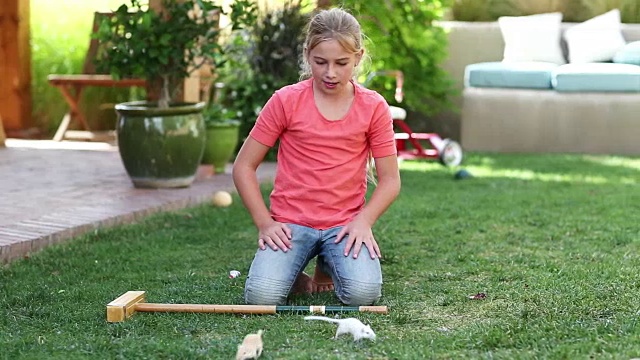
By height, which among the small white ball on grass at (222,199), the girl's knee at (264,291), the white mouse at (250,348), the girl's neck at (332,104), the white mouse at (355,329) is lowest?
the small white ball on grass at (222,199)

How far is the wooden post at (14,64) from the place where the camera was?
784 cm

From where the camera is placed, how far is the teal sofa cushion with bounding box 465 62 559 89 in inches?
303

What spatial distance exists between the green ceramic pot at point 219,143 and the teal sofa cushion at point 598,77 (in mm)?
3010

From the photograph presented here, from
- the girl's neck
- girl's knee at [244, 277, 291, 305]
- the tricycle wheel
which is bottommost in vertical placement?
the tricycle wheel

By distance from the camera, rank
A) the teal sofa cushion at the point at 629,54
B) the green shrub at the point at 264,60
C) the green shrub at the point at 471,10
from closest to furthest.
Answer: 1. the green shrub at the point at 264,60
2. the teal sofa cushion at the point at 629,54
3. the green shrub at the point at 471,10

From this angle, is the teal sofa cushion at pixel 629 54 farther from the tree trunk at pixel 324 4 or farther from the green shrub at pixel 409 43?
the tree trunk at pixel 324 4

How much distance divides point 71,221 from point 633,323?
7.65ft

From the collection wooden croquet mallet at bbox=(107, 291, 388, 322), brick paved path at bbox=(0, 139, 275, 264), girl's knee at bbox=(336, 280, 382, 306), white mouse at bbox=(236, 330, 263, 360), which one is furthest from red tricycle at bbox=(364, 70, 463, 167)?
white mouse at bbox=(236, 330, 263, 360)

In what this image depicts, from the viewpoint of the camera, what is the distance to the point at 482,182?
5.66m

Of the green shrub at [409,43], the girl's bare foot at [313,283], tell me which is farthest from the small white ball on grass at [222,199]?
the green shrub at [409,43]

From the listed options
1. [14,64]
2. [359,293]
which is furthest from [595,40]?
[359,293]

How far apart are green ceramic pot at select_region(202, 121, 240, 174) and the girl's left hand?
2.83 m

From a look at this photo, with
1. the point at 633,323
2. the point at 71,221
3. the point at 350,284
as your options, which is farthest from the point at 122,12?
the point at 633,323

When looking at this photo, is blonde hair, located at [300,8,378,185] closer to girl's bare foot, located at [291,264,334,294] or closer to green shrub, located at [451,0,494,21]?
girl's bare foot, located at [291,264,334,294]
